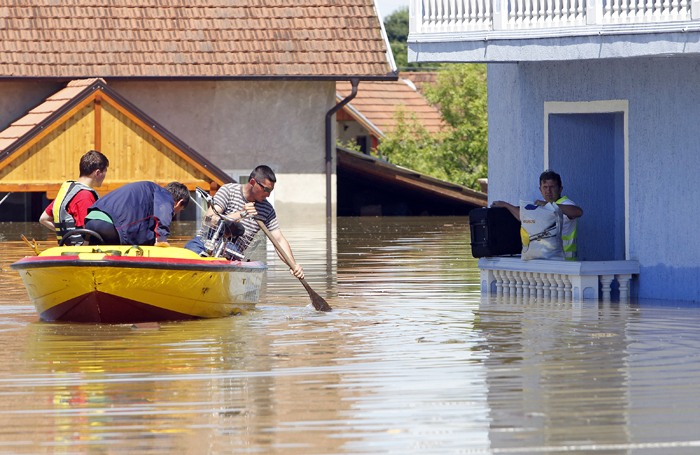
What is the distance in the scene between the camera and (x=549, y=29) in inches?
531

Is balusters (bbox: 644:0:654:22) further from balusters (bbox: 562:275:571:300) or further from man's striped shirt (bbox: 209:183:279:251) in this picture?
man's striped shirt (bbox: 209:183:279:251)

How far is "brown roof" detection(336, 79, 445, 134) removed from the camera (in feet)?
145

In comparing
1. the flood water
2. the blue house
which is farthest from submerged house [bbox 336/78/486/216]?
the flood water

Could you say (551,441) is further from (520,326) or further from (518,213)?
(518,213)

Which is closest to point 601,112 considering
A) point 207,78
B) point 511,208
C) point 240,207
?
point 511,208

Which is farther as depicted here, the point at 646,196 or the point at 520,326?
the point at 646,196

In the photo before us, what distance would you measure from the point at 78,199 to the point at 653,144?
618 centimetres

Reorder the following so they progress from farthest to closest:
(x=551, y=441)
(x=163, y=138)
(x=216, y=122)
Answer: (x=216, y=122), (x=163, y=138), (x=551, y=441)

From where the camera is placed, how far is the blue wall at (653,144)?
523 inches

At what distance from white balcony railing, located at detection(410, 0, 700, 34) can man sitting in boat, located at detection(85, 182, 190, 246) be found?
4.57 metres

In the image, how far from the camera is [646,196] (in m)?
13.7

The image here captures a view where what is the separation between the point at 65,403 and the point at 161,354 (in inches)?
76.5

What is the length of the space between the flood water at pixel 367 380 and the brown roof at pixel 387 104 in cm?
3061

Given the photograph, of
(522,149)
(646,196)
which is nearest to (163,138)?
(522,149)
